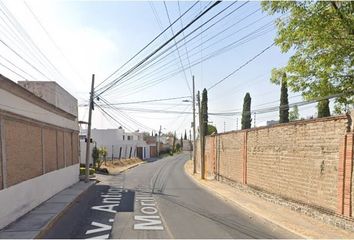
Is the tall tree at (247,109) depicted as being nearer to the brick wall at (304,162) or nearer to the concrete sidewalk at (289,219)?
the brick wall at (304,162)

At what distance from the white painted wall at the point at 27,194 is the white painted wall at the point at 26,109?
2281 mm

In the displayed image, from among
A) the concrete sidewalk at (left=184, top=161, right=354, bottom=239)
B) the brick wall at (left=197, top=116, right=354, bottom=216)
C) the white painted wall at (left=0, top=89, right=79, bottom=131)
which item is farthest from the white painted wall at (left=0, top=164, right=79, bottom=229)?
the brick wall at (left=197, top=116, right=354, bottom=216)

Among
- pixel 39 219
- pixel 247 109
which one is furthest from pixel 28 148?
pixel 247 109

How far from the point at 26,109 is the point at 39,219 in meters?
4.04

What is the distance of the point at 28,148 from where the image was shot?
14.6 meters

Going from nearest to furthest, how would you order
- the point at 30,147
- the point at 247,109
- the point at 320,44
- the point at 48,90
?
the point at 320,44, the point at 30,147, the point at 48,90, the point at 247,109

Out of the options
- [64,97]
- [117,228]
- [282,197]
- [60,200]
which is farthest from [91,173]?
[117,228]

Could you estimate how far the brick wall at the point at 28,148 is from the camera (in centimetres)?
1212

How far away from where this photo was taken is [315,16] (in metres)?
11.0

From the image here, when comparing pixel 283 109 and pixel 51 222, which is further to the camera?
pixel 283 109

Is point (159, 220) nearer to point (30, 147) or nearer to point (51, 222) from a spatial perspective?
point (51, 222)

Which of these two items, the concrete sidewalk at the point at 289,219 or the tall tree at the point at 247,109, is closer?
the concrete sidewalk at the point at 289,219

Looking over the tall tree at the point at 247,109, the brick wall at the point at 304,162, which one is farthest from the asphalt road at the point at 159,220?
the tall tree at the point at 247,109

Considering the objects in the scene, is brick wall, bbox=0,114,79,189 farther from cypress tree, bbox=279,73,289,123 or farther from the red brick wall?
cypress tree, bbox=279,73,289,123
